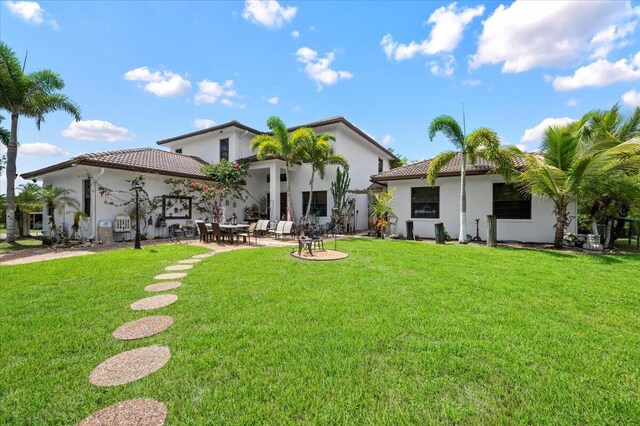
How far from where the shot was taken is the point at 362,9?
10289 mm

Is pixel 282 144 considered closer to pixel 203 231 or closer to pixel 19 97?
pixel 203 231

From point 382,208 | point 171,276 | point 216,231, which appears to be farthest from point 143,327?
point 382,208

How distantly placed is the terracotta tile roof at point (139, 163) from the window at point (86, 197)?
104cm

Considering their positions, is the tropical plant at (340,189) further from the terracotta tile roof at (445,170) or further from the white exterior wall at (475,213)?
the white exterior wall at (475,213)

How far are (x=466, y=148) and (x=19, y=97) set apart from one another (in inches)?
809

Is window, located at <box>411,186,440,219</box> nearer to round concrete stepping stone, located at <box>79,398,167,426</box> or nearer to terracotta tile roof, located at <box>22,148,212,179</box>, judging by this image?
terracotta tile roof, located at <box>22,148,212,179</box>

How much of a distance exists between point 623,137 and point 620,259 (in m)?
7.71

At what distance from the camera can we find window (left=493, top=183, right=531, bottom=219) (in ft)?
42.6

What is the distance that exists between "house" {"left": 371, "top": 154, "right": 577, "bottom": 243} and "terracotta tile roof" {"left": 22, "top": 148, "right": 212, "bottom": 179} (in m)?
11.5

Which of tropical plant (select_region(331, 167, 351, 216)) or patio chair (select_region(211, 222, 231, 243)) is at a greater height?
tropical plant (select_region(331, 167, 351, 216))

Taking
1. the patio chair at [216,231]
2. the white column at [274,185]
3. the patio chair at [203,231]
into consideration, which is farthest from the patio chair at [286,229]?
the white column at [274,185]

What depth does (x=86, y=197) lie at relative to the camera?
44.2 feet

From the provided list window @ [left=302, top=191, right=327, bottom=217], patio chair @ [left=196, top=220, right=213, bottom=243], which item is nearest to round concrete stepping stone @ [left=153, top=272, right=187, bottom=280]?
patio chair @ [left=196, top=220, right=213, bottom=243]

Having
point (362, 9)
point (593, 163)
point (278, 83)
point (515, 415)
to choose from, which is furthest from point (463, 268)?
point (278, 83)
